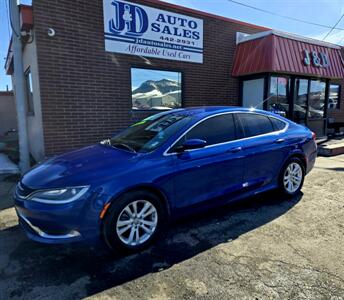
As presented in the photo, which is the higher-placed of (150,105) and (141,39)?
(141,39)

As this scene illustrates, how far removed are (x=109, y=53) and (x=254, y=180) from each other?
195 inches

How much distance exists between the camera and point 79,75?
266 inches

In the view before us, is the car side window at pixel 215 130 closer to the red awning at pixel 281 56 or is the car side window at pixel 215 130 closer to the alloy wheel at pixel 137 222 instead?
the alloy wheel at pixel 137 222

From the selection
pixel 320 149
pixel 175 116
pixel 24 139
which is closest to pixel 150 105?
pixel 24 139

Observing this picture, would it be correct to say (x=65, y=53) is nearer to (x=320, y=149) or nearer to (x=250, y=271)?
(x=250, y=271)

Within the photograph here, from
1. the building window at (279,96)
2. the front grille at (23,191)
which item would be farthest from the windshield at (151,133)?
the building window at (279,96)

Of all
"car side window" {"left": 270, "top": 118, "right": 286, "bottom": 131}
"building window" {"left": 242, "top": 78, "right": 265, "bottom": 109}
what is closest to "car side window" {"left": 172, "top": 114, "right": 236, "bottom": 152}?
"car side window" {"left": 270, "top": 118, "right": 286, "bottom": 131}

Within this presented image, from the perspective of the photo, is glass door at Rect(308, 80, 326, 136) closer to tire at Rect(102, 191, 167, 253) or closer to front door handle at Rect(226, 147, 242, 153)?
front door handle at Rect(226, 147, 242, 153)

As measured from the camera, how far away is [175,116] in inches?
164

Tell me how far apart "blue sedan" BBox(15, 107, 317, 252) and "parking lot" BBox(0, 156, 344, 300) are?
12.2 inches

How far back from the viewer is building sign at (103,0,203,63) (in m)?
7.05

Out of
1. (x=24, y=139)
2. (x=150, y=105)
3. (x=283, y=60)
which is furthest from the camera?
(x=283, y=60)

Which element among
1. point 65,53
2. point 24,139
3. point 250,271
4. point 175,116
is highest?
point 65,53

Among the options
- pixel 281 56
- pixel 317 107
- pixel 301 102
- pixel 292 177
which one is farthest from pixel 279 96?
pixel 292 177
